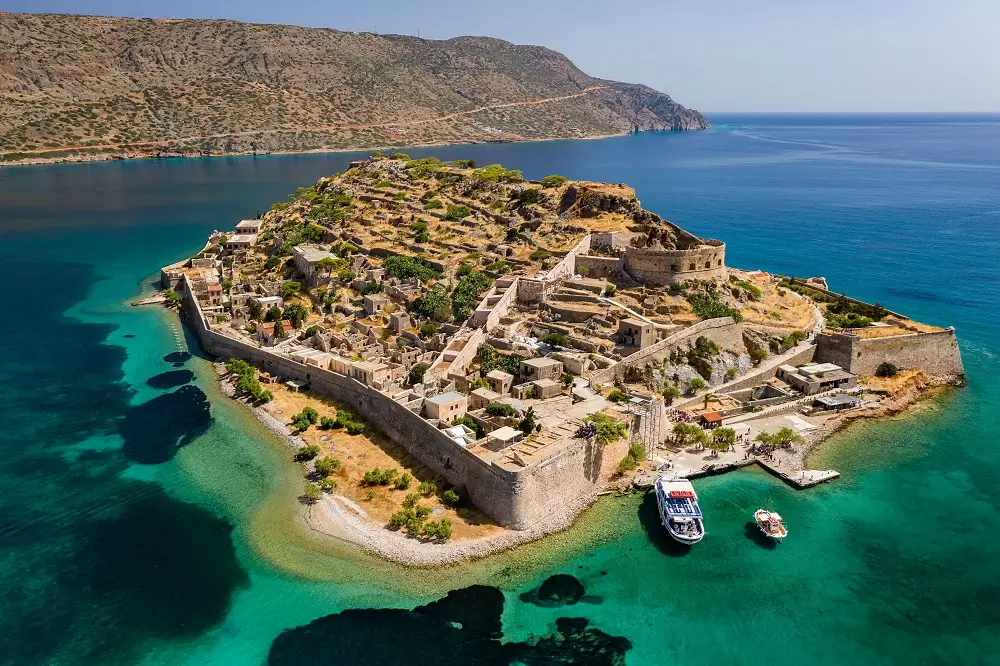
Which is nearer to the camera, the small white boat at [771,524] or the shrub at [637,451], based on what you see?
the small white boat at [771,524]

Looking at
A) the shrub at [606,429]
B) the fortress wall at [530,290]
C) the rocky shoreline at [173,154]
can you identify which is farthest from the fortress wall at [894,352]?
the rocky shoreline at [173,154]

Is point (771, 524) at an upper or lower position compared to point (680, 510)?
lower

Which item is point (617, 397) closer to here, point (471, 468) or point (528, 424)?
point (528, 424)

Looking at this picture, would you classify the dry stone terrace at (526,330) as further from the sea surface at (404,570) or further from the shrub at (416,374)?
the sea surface at (404,570)

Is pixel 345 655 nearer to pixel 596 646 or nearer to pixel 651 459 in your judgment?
pixel 596 646

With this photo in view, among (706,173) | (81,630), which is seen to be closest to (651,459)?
(81,630)


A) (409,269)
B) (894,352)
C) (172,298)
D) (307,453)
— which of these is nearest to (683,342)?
(894,352)

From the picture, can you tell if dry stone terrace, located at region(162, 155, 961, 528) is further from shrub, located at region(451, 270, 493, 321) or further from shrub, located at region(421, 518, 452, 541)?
shrub, located at region(421, 518, 452, 541)
